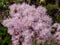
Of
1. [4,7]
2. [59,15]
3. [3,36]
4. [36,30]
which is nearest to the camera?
[36,30]

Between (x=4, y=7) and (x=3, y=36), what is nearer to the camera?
(x=3, y=36)

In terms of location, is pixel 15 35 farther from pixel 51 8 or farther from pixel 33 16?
pixel 51 8

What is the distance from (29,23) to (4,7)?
3.06 m

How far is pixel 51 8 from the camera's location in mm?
5199

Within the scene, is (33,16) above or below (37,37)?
above

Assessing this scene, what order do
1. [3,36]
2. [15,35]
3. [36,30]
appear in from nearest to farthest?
1. [36,30]
2. [15,35]
3. [3,36]

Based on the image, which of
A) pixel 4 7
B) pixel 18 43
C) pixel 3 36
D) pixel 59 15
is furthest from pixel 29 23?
pixel 4 7

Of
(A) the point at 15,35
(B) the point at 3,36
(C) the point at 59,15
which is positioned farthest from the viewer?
(C) the point at 59,15

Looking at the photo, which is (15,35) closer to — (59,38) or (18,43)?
(18,43)

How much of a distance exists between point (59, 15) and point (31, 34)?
251 cm

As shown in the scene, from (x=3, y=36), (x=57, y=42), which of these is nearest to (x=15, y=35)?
(x=57, y=42)

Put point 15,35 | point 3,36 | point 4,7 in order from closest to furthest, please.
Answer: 1. point 15,35
2. point 3,36
3. point 4,7

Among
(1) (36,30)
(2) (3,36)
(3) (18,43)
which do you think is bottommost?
(2) (3,36)

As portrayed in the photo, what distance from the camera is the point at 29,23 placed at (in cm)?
269
